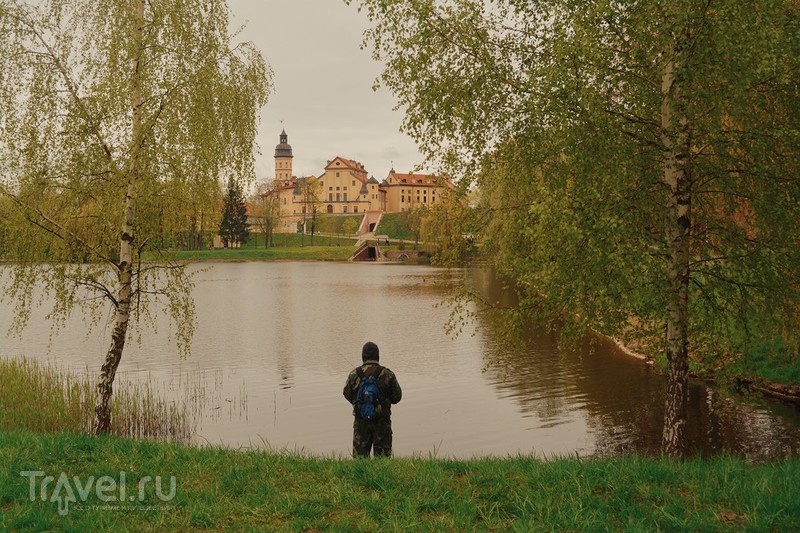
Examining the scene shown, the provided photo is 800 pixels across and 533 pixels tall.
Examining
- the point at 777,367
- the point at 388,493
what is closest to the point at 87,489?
the point at 388,493

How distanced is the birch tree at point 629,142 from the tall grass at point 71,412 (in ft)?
34.8

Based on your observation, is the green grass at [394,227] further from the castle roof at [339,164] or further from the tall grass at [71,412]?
the tall grass at [71,412]

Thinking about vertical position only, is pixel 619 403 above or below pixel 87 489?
below

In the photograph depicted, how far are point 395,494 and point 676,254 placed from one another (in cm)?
580

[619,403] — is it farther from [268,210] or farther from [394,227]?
[394,227]

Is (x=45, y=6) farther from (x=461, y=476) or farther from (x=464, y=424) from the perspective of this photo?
(x=464, y=424)

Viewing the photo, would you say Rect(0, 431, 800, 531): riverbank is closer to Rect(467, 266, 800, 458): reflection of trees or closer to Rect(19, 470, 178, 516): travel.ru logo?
Rect(19, 470, 178, 516): travel.ru logo

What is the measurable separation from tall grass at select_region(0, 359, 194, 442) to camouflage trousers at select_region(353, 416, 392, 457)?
7.72 metres

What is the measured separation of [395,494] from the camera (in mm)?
7211

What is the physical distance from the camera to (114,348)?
12539 mm

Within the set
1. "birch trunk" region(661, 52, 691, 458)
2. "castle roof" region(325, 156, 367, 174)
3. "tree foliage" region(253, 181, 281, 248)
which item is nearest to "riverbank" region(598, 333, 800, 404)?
"birch trunk" region(661, 52, 691, 458)

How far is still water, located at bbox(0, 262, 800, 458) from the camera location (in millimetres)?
15133

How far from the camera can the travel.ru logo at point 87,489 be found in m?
7.04

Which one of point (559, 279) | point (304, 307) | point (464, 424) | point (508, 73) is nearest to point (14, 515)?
point (559, 279)
